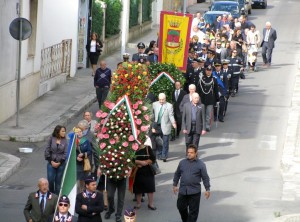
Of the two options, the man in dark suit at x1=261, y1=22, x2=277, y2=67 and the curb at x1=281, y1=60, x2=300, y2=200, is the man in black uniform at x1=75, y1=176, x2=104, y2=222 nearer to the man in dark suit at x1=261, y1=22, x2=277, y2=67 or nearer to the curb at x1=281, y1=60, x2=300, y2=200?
the curb at x1=281, y1=60, x2=300, y2=200

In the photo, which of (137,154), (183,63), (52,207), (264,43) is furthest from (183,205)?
(264,43)

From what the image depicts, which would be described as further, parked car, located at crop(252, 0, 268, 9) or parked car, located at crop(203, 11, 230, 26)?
parked car, located at crop(252, 0, 268, 9)

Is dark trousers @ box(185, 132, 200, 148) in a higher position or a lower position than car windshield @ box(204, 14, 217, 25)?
lower

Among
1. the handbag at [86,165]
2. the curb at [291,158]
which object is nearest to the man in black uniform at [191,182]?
the handbag at [86,165]

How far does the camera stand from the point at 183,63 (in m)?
28.4

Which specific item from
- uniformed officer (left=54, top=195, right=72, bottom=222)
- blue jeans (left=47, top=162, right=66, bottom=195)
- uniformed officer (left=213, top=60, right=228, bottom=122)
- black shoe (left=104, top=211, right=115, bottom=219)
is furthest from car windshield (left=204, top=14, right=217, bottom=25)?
uniformed officer (left=54, top=195, right=72, bottom=222)

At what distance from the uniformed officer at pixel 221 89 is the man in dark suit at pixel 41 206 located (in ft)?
41.3

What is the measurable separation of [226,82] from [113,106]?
10335 millimetres

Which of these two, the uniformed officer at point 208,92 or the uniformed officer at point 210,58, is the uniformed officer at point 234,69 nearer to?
the uniformed officer at point 210,58

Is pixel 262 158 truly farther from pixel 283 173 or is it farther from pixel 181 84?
pixel 181 84

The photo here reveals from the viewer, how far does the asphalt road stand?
63.5 ft

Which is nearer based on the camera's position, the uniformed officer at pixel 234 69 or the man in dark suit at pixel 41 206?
the man in dark suit at pixel 41 206

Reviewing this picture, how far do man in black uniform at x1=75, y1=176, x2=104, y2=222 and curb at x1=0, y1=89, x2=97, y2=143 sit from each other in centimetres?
875

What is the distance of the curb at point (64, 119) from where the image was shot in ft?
80.7
